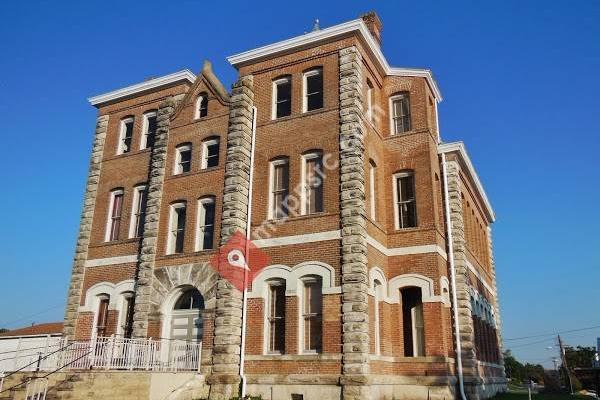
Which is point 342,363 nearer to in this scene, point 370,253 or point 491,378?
point 370,253

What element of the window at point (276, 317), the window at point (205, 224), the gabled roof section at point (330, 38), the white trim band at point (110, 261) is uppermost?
the gabled roof section at point (330, 38)

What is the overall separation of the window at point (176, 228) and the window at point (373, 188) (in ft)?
24.3

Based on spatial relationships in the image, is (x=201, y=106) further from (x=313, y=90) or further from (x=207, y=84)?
(x=313, y=90)

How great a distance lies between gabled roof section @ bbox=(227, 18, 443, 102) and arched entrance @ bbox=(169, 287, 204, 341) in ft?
31.4

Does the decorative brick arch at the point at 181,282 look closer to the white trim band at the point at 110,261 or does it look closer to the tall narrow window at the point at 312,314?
the white trim band at the point at 110,261

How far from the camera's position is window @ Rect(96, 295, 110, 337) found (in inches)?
815

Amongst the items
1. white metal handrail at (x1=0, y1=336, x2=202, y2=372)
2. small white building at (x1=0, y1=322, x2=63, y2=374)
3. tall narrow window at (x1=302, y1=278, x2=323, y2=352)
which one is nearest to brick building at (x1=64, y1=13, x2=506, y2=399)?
tall narrow window at (x1=302, y1=278, x2=323, y2=352)

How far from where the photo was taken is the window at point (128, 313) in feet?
65.5

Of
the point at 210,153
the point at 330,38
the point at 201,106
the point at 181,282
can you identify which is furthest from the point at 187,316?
the point at 330,38

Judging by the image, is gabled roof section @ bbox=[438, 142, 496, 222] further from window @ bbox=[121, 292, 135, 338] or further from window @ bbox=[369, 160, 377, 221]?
window @ bbox=[121, 292, 135, 338]

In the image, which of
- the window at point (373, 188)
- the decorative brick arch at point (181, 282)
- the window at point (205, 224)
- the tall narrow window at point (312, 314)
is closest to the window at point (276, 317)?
the tall narrow window at point (312, 314)

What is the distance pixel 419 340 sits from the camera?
1831 centimetres

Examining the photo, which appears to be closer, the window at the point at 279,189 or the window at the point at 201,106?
the window at the point at 279,189

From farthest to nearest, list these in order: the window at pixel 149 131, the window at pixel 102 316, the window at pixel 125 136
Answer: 1. the window at pixel 125 136
2. the window at pixel 149 131
3. the window at pixel 102 316
